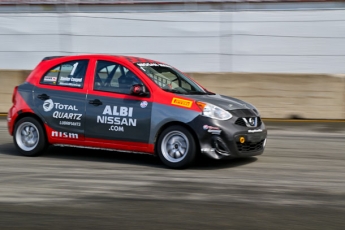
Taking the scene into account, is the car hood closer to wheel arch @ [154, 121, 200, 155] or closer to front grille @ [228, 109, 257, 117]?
front grille @ [228, 109, 257, 117]

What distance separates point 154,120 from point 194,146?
665mm

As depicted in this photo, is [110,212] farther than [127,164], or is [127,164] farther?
[127,164]

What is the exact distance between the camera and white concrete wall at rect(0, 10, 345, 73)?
55.4ft

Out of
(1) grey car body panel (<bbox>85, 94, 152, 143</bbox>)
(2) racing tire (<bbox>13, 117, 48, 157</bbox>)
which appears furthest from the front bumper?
(2) racing tire (<bbox>13, 117, 48, 157</bbox>)

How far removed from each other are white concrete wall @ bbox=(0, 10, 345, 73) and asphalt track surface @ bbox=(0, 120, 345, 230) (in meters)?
6.91

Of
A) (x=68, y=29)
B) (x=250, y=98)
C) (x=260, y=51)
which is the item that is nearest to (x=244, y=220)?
(x=250, y=98)

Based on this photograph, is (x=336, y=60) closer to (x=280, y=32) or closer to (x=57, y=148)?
(x=280, y=32)

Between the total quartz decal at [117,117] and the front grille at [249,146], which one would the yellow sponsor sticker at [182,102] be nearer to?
the total quartz decal at [117,117]

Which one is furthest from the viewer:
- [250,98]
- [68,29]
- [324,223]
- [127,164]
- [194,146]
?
[68,29]

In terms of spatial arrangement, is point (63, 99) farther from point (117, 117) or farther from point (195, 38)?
point (195, 38)

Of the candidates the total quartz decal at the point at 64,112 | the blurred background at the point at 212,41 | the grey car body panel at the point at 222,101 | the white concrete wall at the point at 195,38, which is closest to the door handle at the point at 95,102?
the total quartz decal at the point at 64,112

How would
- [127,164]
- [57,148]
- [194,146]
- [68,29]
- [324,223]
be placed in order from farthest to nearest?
[68,29], [57,148], [127,164], [194,146], [324,223]

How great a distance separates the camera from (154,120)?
28.1ft

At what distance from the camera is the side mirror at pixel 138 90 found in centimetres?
859
